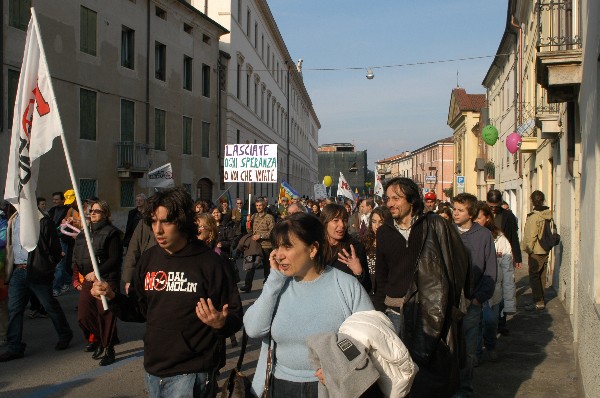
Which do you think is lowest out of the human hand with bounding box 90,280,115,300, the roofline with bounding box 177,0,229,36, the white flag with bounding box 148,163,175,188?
the human hand with bounding box 90,280,115,300

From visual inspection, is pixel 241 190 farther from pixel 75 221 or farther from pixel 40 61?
pixel 40 61

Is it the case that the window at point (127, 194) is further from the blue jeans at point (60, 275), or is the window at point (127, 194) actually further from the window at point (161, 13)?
the blue jeans at point (60, 275)

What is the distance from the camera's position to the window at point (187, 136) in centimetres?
3039

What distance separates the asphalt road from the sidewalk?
2617mm

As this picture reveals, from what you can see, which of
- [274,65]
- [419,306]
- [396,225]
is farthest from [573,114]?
[274,65]

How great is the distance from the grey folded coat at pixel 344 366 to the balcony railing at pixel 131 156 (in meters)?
22.6

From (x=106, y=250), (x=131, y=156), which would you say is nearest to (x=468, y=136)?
(x=131, y=156)

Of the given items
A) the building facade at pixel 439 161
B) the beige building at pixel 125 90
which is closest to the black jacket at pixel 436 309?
the beige building at pixel 125 90

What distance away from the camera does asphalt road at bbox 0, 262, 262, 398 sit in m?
6.32

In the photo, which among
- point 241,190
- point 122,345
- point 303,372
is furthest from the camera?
point 241,190

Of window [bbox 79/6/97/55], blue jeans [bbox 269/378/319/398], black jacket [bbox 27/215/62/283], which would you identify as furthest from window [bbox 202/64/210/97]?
blue jeans [bbox 269/378/319/398]

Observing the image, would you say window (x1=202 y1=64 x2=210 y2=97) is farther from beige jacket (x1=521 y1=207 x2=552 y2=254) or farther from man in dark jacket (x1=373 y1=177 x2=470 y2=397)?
man in dark jacket (x1=373 y1=177 x2=470 y2=397)

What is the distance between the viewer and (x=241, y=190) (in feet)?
125

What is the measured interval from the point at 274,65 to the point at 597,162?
164ft
